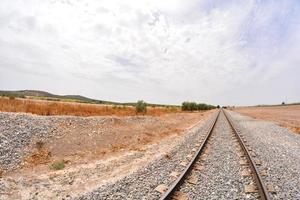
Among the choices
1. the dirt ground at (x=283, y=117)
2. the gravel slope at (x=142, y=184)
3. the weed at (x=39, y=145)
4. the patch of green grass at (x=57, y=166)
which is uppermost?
the dirt ground at (x=283, y=117)

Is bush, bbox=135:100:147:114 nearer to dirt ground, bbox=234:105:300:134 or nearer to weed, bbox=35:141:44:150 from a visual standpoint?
dirt ground, bbox=234:105:300:134

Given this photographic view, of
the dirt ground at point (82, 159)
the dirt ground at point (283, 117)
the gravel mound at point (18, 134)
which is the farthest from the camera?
the dirt ground at point (283, 117)

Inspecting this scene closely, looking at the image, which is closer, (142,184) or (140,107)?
(142,184)

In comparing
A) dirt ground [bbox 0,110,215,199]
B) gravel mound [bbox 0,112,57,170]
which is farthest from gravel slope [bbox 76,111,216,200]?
gravel mound [bbox 0,112,57,170]

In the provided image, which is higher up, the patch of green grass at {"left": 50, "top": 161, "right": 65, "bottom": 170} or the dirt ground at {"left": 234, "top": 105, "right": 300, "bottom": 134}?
the dirt ground at {"left": 234, "top": 105, "right": 300, "bottom": 134}

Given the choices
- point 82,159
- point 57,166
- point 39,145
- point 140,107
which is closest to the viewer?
point 57,166

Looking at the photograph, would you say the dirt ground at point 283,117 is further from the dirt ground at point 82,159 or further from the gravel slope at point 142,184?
the gravel slope at point 142,184

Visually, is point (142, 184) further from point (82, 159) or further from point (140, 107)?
point (140, 107)

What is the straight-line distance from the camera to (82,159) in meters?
10.7

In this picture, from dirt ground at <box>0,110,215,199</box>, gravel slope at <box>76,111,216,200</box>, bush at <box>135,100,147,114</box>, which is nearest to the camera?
gravel slope at <box>76,111,216,200</box>

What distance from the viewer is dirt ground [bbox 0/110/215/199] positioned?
740 centimetres

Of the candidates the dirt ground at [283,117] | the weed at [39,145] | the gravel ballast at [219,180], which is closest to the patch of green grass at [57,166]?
the weed at [39,145]

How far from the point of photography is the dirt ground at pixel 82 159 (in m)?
7.40

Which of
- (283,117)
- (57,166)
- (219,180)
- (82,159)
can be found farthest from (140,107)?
(283,117)
